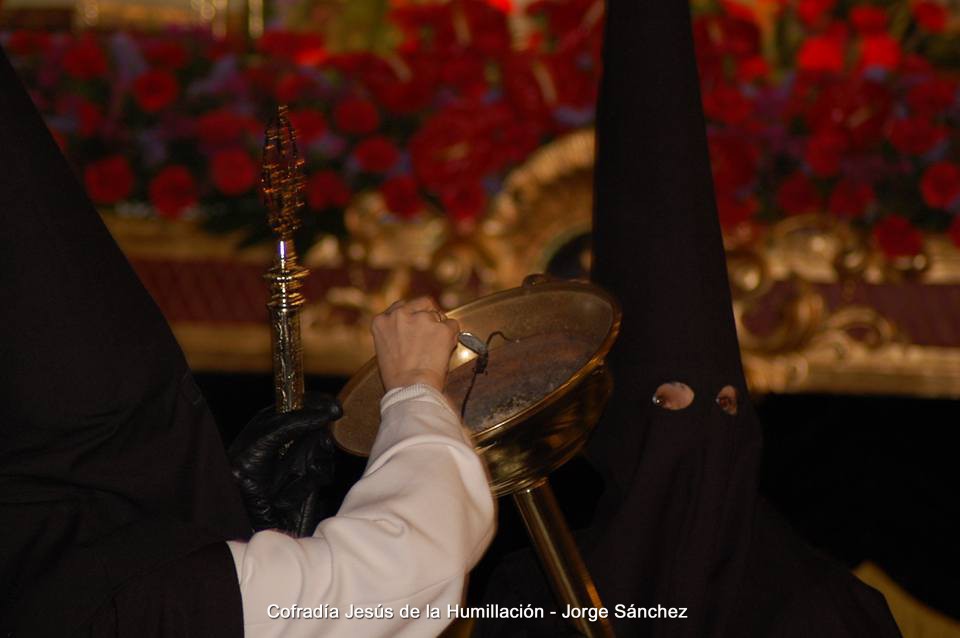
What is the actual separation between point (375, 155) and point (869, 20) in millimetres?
1140

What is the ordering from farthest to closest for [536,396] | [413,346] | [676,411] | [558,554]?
[676,411], [558,554], [536,396], [413,346]

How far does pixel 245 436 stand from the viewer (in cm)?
116

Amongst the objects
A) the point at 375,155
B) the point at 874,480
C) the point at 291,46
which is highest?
the point at 291,46

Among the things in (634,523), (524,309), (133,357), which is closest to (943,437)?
(634,523)

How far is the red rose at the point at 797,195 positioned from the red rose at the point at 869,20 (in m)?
0.38

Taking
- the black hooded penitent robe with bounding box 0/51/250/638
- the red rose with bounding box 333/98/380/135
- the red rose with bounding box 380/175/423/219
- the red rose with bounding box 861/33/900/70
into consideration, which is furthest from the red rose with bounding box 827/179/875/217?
the black hooded penitent robe with bounding box 0/51/250/638

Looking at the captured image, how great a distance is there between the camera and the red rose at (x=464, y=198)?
2.47m

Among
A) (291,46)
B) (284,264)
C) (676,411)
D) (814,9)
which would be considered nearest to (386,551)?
(284,264)

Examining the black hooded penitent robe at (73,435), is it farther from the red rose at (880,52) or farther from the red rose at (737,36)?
the red rose at (880,52)

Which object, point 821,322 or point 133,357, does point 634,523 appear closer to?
point 133,357

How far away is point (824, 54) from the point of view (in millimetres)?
2551

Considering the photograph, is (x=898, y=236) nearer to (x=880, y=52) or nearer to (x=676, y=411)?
(x=880, y=52)

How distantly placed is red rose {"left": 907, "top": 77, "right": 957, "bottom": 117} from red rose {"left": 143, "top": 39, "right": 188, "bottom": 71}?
158 cm

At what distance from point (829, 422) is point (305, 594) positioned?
1.87m
